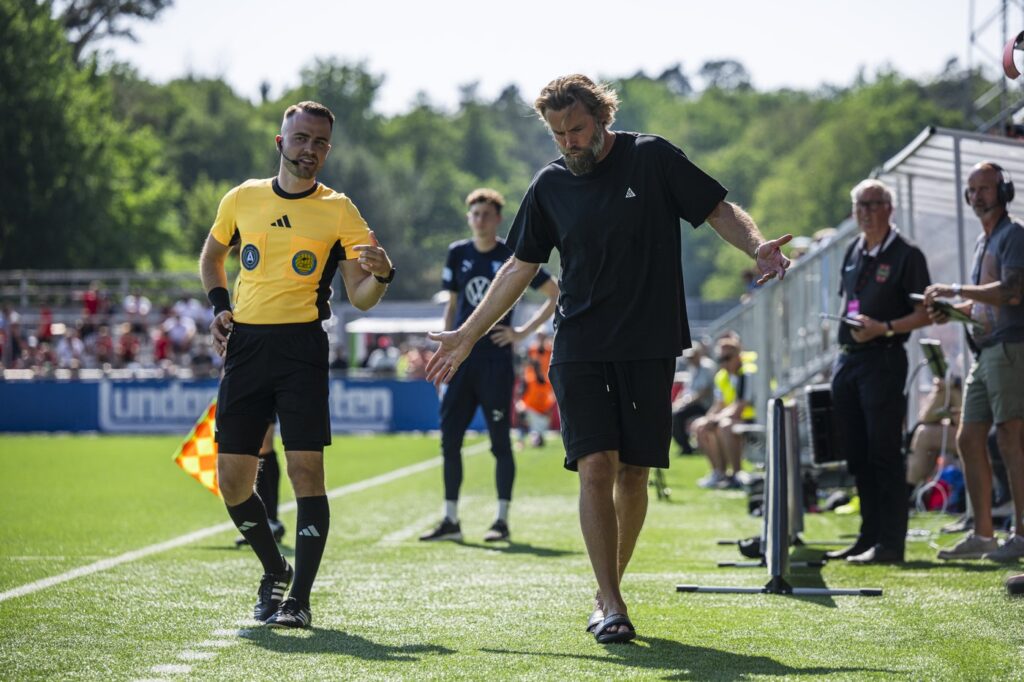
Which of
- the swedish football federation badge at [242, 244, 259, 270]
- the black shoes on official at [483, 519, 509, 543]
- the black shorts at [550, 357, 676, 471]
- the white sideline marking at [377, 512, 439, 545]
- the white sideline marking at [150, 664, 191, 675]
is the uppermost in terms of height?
the swedish football federation badge at [242, 244, 259, 270]

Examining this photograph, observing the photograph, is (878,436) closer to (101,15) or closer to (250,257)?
(250,257)

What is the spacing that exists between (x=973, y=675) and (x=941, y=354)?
4.89 m

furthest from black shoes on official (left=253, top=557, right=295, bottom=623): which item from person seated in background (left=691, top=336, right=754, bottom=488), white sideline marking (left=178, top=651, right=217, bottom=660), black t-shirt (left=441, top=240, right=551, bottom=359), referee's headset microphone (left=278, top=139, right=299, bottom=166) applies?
person seated in background (left=691, top=336, right=754, bottom=488)

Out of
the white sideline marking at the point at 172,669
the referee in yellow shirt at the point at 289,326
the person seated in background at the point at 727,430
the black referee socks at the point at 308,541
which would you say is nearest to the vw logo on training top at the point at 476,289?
the referee in yellow shirt at the point at 289,326

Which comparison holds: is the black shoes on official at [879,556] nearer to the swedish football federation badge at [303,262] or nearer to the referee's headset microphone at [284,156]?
the swedish football federation badge at [303,262]

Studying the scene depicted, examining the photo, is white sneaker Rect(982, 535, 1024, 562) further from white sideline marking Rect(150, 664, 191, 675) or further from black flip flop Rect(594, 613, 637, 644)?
white sideline marking Rect(150, 664, 191, 675)

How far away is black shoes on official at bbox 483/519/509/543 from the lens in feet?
32.3

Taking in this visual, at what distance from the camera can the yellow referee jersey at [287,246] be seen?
6430 mm

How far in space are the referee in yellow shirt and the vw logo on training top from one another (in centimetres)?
349

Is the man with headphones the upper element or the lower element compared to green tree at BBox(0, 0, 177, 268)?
lower

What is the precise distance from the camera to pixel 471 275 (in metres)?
10.1

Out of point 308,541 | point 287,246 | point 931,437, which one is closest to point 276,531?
point 308,541

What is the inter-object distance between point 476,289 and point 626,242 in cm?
418

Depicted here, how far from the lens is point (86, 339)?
35062 millimetres
